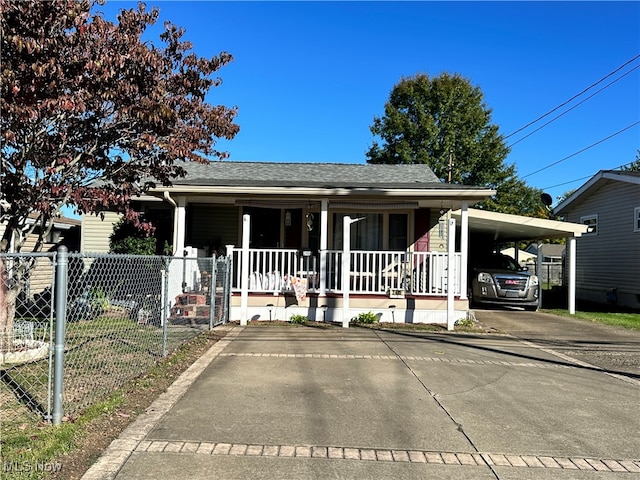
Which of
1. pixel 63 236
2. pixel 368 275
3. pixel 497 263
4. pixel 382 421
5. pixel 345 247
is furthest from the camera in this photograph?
pixel 63 236

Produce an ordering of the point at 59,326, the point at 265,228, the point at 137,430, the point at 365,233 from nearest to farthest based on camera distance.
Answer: the point at 59,326
the point at 137,430
the point at 365,233
the point at 265,228

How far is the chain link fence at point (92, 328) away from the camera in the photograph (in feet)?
14.5

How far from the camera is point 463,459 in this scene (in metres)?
3.68

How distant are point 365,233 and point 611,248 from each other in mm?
10411

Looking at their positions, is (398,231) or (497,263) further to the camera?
(497,263)

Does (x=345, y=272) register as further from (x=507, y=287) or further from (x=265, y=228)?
(x=507, y=287)

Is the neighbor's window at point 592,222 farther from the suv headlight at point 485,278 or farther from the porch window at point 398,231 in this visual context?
the porch window at point 398,231

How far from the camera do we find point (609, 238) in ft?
58.4

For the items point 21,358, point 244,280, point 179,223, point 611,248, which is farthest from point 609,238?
point 21,358

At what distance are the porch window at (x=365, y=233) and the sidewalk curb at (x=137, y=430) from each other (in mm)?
7008

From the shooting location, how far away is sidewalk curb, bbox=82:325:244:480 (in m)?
3.28

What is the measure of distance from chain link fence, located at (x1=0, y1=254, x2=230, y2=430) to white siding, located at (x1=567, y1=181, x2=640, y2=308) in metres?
13.9

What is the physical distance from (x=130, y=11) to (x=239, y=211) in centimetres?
707

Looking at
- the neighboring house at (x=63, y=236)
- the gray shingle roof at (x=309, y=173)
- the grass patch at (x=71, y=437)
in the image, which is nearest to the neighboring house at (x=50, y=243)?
the neighboring house at (x=63, y=236)
